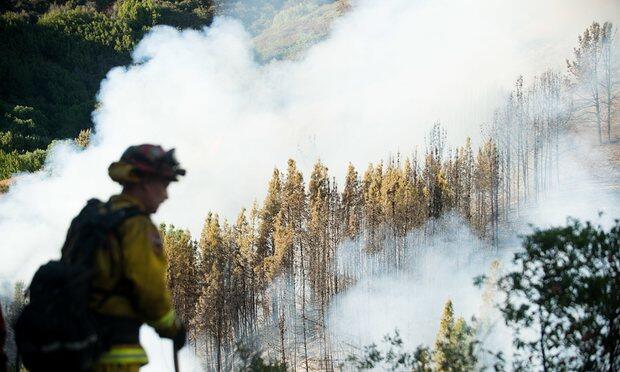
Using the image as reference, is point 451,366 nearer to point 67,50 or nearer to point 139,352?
point 139,352

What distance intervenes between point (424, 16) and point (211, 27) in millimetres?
50715

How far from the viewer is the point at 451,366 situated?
5.30m

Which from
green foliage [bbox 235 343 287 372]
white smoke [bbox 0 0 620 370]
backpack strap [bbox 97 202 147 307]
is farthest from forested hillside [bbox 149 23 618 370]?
backpack strap [bbox 97 202 147 307]

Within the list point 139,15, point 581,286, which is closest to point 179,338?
point 581,286

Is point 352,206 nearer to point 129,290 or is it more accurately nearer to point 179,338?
point 179,338

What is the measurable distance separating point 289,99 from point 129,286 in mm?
105950

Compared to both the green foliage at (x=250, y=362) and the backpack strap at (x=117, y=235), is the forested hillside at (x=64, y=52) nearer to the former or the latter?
the green foliage at (x=250, y=362)

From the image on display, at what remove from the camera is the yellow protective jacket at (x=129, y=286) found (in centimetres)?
277

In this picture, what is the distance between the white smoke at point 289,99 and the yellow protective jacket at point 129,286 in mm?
39500

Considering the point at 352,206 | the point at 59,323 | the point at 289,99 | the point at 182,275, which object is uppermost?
the point at 289,99

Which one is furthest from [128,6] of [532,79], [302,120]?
[532,79]

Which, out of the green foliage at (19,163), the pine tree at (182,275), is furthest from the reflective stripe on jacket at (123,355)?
the green foliage at (19,163)

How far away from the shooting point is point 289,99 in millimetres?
107312

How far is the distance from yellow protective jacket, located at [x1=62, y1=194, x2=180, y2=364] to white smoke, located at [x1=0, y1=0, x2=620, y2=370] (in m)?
39.5
